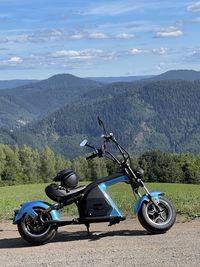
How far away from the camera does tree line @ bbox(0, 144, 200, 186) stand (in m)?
90.1

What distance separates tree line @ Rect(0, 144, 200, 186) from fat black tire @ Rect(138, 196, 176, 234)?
72514 millimetres

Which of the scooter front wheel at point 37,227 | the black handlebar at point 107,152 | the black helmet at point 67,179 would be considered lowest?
the scooter front wheel at point 37,227

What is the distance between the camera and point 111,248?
23.7 ft

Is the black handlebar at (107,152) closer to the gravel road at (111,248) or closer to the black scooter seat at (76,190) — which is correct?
the black scooter seat at (76,190)

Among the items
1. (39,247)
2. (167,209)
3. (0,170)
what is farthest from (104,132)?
(0,170)

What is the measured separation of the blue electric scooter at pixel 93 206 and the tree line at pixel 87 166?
2853 inches

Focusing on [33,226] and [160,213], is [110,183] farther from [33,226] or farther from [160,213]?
[33,226]

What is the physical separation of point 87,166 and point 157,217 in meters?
97.0

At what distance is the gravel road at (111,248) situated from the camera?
652 centimetres

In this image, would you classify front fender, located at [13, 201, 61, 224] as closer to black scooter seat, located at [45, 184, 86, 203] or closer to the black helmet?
black scooter seat, located at [45, 184, 86, 203]

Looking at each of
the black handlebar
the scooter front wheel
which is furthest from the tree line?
the scooter front wheel

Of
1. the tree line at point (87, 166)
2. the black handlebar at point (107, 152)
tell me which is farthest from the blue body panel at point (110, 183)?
the tree line at point (87, 166)

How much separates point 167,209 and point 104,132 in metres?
1.66

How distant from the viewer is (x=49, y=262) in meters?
6.78
